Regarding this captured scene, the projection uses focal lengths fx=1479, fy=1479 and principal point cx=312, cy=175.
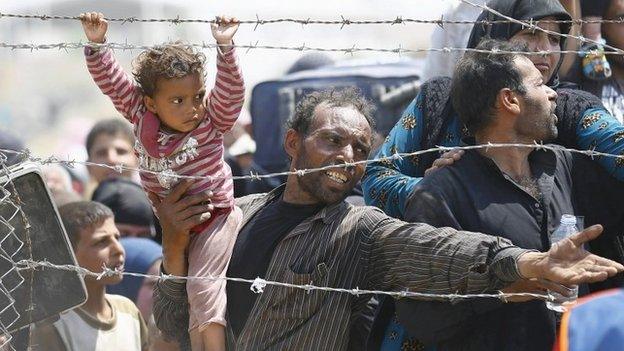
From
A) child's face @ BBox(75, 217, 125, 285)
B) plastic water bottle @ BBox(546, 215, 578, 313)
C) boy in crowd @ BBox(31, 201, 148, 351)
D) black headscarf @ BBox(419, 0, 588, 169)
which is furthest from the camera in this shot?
child's face @ BBox(75, 217, 125, 285)

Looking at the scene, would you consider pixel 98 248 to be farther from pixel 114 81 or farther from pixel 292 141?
pixel 114 81

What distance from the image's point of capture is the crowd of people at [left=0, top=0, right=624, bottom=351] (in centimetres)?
455

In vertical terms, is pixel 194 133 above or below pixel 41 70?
above

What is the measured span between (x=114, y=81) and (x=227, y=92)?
37 centimetres

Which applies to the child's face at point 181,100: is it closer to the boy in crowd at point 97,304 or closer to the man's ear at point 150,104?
the man's ear at point 150,104

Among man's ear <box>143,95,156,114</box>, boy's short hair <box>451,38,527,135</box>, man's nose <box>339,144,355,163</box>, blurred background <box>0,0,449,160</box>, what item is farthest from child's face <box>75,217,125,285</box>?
blurred background <box>0,0,449,160</box>

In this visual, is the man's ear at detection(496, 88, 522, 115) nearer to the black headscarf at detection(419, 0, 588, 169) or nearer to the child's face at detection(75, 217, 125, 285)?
the black headscarf at detection(419, 0, 588, 169)

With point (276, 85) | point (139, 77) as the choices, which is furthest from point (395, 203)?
point (276, 85)

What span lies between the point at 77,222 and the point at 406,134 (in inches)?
78.1

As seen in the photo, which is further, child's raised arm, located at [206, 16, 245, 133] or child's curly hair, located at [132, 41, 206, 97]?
child's curly hair, located at [132, 41, 206, 97]

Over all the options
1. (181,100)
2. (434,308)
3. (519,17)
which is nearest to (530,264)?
(434,308)

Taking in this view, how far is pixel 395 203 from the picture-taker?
4.95 metres

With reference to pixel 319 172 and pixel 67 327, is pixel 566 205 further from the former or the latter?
pixel 67 327

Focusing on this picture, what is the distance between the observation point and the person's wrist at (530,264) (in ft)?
13.6
